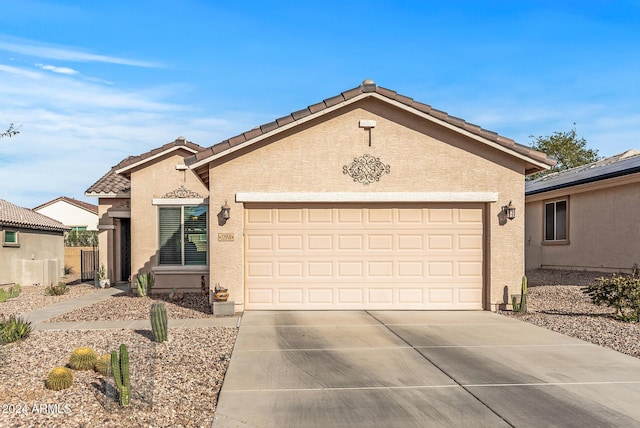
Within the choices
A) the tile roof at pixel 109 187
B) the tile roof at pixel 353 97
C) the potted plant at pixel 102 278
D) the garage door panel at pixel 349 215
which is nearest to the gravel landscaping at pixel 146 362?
the tile roof at pixel 353 97

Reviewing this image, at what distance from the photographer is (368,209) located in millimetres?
12188

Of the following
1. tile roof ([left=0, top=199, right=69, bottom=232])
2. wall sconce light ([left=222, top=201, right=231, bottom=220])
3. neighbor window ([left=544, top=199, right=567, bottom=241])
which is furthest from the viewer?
neighbor window ([left=544, top=199, right=567, bottom=241])

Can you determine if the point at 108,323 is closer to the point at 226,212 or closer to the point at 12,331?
the point at 12,331

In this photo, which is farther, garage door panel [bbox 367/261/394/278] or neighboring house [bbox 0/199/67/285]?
neighboring house [bbox 0/199/67/285]

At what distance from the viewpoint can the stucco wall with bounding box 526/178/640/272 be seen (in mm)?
16391

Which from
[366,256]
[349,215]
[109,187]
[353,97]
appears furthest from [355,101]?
[109,187]

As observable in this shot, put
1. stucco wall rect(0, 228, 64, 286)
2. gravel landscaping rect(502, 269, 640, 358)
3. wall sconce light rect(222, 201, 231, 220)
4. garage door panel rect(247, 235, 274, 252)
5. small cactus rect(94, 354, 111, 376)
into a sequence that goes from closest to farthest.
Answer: small cactus rect(94, 354, 111, 376) → gravel landscaping rect(502, 269, 640, 358) → wall sconce light rect(222, 201, 231, 220) → garage door panel rect(247, 235, 274, 252) → stucco wall rect(0, 228, 64, 286)

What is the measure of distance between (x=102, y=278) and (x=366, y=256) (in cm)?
1109

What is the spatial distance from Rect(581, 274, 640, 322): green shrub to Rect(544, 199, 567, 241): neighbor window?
9.49 metres

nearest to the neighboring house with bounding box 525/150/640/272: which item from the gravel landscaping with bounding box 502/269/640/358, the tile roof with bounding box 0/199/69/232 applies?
the gravel landscaping with bounding box 502/269/640/358

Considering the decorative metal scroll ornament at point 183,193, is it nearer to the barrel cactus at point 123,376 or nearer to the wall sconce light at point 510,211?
the wall sconce light at point 510,211

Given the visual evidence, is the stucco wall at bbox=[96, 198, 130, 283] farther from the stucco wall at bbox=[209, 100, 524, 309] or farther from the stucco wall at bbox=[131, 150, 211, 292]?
the stucco wall at bbox=[209, 100, 524, 309]

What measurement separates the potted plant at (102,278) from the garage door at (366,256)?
894cm

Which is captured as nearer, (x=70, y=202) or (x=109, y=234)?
(x=109, y=234)
